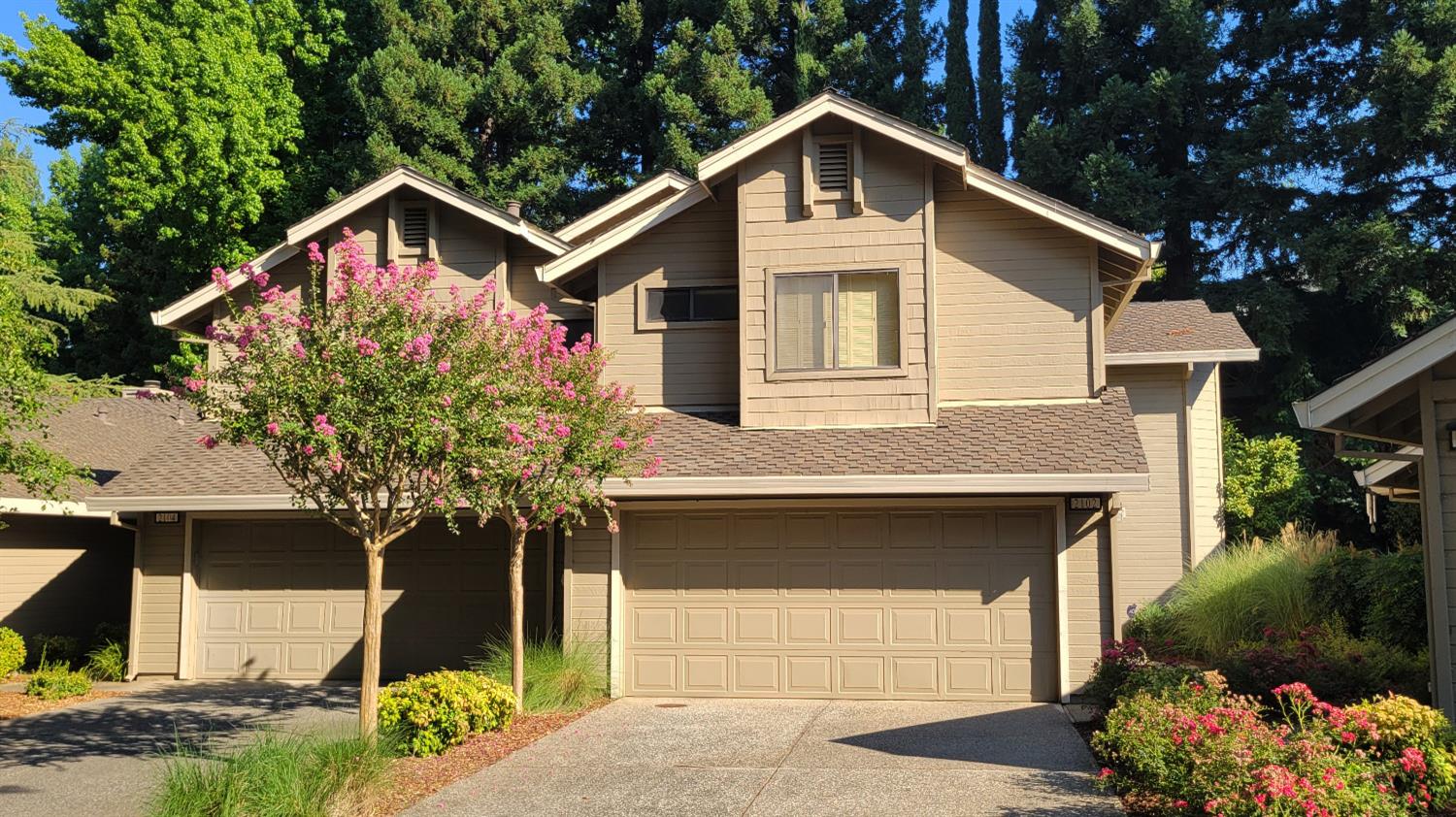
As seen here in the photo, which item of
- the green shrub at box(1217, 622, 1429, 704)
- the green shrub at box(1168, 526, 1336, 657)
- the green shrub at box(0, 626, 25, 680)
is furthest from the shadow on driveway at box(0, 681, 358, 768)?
the green shrub at box(1168, 526, 1336, 657)

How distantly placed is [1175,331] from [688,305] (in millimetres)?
8309

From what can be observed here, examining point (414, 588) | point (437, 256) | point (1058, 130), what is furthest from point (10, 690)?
point (1058, 130)

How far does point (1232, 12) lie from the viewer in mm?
31312

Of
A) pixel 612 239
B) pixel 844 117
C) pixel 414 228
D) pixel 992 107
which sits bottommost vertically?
pixel 612 239

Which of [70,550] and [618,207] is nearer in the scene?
[618,207]

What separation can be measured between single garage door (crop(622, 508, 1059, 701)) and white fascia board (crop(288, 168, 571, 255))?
444 cm

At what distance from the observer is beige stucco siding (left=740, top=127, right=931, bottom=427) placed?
47.4 feet

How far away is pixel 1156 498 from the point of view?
1834cm

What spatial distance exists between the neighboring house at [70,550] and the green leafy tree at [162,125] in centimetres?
925

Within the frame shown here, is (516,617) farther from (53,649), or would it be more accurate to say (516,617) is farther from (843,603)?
(53,649)

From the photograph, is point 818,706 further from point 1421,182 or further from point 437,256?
point 1421,182

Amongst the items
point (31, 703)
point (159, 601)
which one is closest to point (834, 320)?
point (159, 601)

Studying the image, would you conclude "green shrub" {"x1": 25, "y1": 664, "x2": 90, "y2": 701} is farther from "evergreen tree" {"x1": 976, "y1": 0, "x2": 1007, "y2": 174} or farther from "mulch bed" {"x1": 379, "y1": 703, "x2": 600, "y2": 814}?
"evergreen tree" {"x1": 976, "y1": 0, "x2": 1007, "y2": 174}

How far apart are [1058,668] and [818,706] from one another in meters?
2.60
